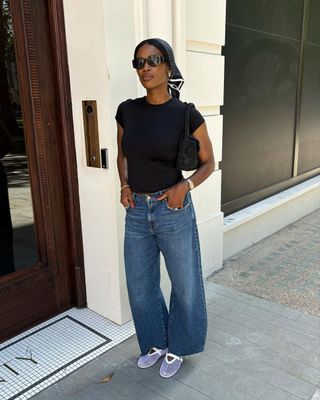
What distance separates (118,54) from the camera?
8.38 feet

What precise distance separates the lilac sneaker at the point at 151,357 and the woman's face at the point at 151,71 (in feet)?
5.39

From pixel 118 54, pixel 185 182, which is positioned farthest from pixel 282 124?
pixel 185 182

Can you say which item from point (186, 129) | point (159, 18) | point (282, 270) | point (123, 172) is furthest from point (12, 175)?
point (282, 270)

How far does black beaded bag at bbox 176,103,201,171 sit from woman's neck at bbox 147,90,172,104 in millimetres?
129

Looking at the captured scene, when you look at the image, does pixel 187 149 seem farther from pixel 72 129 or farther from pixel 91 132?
pixel 72 129

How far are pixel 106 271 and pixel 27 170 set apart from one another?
916 millimetres

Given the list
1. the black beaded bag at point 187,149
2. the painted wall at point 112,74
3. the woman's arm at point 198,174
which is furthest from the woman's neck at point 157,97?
the painted wall at point 112,74

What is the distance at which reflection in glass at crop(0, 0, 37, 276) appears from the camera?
8.30 feet

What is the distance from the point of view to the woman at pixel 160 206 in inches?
80.0

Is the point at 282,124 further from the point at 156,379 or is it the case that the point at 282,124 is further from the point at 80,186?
the point at 156,379

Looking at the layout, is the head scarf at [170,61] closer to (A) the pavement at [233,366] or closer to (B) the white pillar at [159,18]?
(B) the white pillar at [159,18]

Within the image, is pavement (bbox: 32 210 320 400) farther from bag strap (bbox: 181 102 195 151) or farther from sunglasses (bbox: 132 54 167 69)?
sunglasses (bbox: 132 54 167 69)

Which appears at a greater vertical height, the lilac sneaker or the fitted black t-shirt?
the fitted black t-shirt

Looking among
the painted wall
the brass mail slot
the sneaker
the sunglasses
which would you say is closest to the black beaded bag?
the sunglasses
